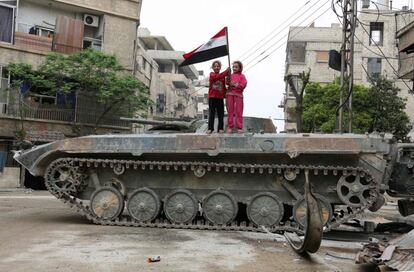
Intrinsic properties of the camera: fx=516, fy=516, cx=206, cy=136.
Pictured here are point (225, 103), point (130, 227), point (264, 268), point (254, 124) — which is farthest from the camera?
point (254, 124)

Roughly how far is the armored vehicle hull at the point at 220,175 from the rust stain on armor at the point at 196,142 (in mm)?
19

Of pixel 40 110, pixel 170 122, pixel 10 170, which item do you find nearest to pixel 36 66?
pixel 40 110

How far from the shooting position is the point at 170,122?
12039 mm

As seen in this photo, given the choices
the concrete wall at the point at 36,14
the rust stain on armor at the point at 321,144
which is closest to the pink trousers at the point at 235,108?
the rust stain on armor at the point at 321,144

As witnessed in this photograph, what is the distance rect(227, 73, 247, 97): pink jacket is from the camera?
10.2m

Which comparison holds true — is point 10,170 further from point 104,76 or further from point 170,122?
point 170,122

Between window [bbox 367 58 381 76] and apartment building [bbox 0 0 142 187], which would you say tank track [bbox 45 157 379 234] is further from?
window [bbox 367 58 381 76]

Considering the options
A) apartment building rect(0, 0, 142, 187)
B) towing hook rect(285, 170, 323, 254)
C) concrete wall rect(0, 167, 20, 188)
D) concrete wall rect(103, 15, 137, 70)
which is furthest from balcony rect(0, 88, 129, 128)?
towing hook rect(285, 170, 323, 254)

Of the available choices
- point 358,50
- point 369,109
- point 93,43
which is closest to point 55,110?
point 93,43

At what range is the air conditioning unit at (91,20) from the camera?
27891 mm

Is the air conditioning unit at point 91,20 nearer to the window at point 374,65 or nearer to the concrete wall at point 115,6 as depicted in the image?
the concrete wall at point 115,6

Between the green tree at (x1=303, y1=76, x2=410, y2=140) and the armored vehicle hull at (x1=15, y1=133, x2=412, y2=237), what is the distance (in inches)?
927

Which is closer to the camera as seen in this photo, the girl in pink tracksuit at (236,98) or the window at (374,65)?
the girl in pink tracksuit at (236,98)

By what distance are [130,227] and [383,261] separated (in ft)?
17.6
